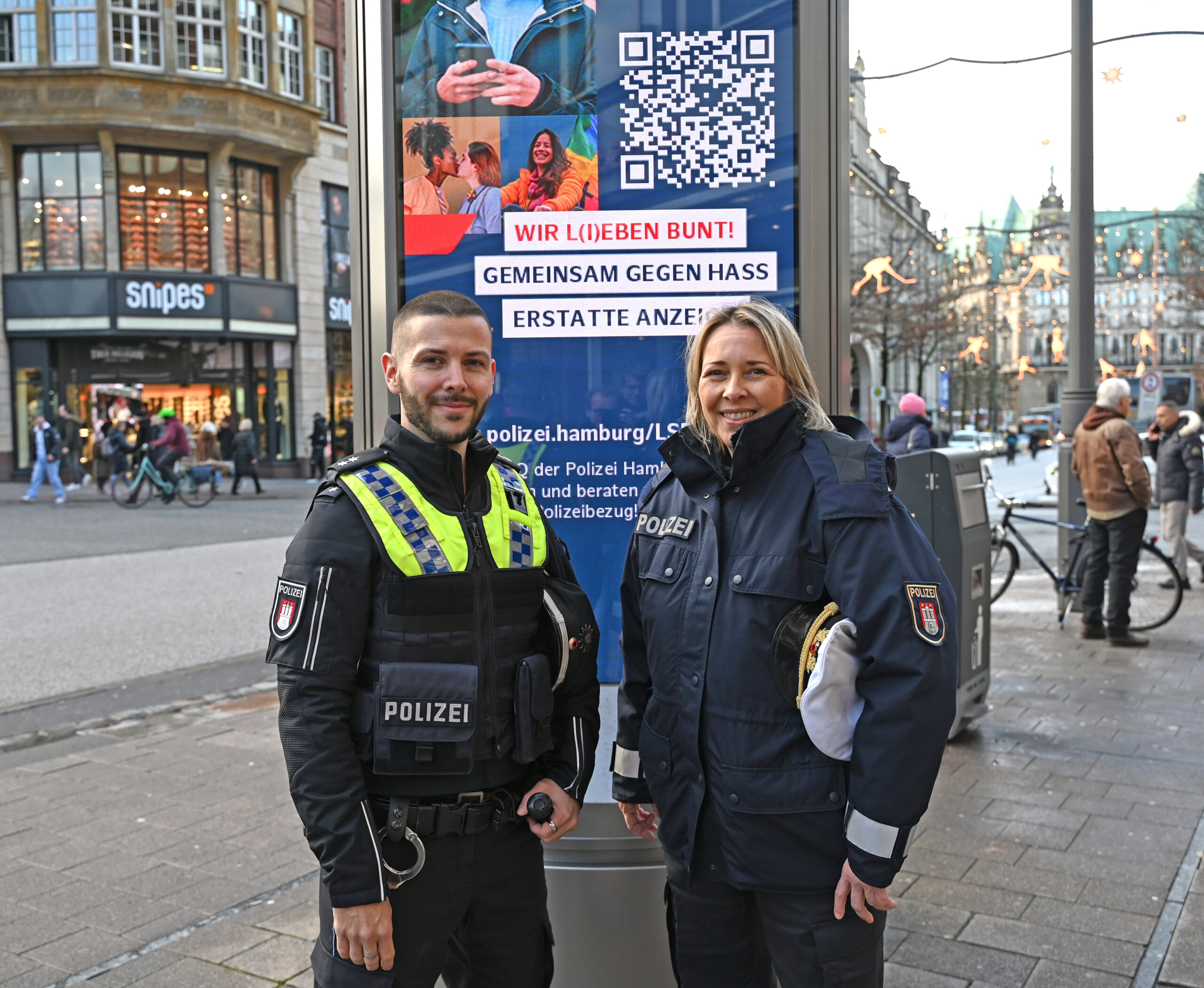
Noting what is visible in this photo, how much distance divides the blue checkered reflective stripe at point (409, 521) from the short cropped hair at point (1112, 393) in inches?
293

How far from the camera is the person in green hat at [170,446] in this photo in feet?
73.6

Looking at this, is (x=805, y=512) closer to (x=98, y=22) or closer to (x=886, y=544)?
(x=886, y=544)

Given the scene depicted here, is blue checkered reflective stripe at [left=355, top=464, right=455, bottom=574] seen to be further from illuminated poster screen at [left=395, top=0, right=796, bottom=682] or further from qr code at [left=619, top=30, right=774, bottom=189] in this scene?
qr code at [left=619, top=30, right=774, bottom=189]

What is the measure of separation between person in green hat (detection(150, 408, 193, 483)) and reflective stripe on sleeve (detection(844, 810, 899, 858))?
21840 millimetres

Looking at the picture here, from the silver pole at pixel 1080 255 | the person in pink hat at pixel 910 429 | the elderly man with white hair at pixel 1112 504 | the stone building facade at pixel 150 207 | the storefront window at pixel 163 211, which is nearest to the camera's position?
the elderly man with white hair at pixel 1112 504

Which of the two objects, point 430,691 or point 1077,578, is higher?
point 430,691

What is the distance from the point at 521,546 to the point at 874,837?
89 cm

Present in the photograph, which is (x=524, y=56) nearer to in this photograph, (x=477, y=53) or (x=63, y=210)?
(x=477, y=53)

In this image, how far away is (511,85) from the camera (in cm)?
317

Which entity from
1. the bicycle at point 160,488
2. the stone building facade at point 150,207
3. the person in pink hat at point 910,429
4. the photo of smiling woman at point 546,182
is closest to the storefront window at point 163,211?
the stone building facade at point 150,207

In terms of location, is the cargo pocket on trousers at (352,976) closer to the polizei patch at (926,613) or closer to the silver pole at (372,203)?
the polizei patch at (926,613)

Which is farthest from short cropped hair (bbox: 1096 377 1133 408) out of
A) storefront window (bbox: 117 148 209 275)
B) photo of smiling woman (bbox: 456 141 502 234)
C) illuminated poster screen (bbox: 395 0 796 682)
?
storefront window (bbox: 117 148 209 275)

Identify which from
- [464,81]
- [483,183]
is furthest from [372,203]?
[464,81]

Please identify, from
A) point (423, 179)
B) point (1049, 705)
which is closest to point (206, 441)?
point (1049, 705)
